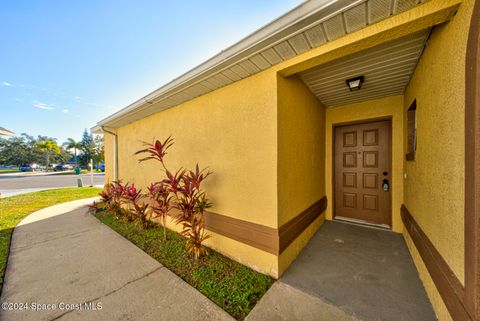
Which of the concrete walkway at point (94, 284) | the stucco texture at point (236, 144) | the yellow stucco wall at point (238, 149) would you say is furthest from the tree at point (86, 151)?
the yellow stucco wall at point (238, 149)

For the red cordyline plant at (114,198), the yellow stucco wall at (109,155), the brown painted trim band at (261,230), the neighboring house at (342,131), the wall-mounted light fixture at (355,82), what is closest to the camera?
the neighboring house at (342,131)

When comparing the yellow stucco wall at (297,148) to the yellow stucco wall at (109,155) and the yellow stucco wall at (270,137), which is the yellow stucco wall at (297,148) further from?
the yellow stucco wall at (109,155)

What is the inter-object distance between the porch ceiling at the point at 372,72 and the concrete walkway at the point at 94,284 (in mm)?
3060

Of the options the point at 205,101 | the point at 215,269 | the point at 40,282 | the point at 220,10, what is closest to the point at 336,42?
the point at 220,10

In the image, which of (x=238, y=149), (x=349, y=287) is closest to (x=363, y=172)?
(x=349, y=287)

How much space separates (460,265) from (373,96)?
2.88 metres

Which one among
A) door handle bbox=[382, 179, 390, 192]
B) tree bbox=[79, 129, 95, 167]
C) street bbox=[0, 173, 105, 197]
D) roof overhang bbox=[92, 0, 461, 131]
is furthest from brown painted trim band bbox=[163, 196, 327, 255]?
tree bbox=[79, 129, 95, 167]

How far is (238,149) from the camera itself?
238cm

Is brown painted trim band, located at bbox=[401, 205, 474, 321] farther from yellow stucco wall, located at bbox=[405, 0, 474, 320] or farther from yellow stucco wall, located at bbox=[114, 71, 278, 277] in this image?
yellow stucco wall, located at bbox=[114, 71, 278, 277]

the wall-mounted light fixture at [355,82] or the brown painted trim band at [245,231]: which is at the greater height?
the wall-mounted light fixture at [355,82]

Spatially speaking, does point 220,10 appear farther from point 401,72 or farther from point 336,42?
point 401,72

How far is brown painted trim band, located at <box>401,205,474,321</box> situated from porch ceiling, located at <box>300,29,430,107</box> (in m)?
2.04

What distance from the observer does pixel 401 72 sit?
231cm

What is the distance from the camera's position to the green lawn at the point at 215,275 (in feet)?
5.57
